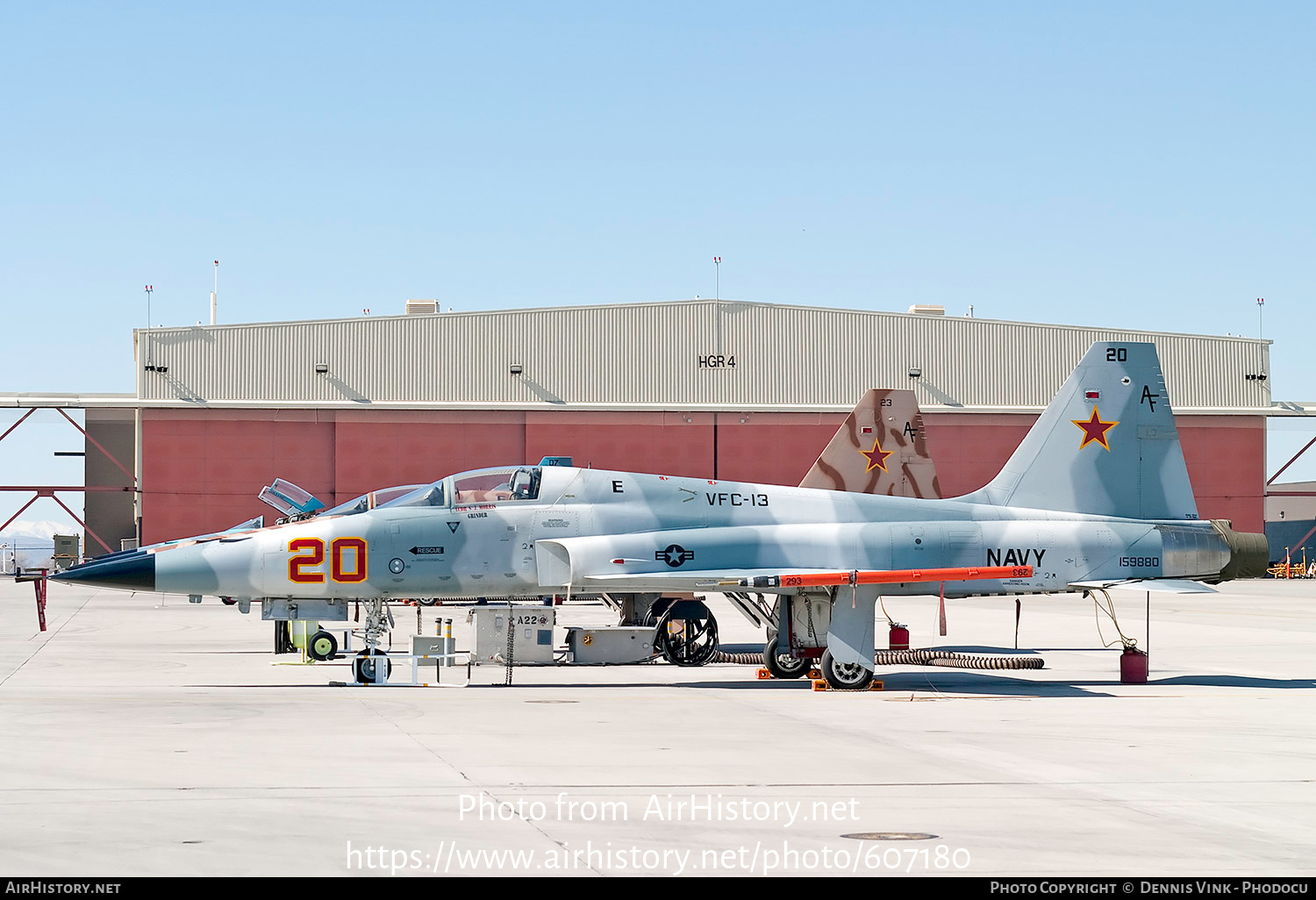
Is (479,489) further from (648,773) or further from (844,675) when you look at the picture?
(648,773)

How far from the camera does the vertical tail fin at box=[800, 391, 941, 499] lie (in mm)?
28156

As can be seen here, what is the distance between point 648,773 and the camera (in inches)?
384

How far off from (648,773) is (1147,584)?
1021 cm

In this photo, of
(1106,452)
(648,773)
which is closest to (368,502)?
(648,773)

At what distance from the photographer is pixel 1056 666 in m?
20.5

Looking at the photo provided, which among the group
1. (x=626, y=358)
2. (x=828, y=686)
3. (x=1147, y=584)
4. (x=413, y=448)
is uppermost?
(x=626, y=358)

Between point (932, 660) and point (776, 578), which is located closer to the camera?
point (776, 578)

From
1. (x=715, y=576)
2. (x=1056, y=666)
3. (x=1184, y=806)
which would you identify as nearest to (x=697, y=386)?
(x=1056, y=666)

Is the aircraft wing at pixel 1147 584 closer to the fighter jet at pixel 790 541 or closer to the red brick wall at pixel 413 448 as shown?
the fighter jet at pixel 790 541

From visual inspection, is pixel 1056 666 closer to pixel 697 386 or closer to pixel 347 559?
pixel 347 559

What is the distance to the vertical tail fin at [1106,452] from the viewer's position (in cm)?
1831

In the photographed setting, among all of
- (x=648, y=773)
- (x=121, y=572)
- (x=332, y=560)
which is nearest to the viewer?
(x=648, y=773)

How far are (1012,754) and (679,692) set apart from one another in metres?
5.66

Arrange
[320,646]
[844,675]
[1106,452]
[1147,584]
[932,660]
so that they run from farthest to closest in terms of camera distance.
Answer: [932,660], [320,646], [1106,452], [1147,584], [844,675]
